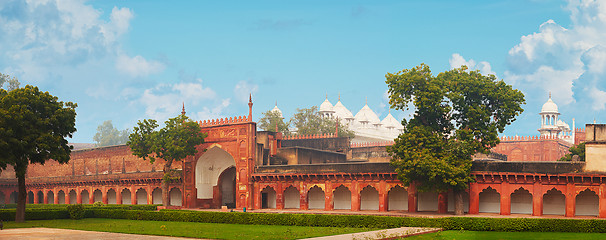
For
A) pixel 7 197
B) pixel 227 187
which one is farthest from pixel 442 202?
pixel 7 197

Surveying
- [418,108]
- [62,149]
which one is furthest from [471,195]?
[62,149]

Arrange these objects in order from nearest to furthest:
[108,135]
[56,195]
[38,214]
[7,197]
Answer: [38,214], [56,195], [7,197], [108,135]

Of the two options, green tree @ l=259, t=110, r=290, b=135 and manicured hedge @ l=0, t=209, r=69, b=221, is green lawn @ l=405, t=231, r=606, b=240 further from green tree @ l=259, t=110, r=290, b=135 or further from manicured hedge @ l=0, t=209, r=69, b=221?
green tree @ l=259, t=110, r=290, b=135

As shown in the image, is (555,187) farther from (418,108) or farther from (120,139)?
(120,139)

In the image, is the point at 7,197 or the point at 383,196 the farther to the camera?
the point at 7,197

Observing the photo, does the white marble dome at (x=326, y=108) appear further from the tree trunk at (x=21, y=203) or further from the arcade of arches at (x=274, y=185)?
the tree trunk at (x=21, y=203)

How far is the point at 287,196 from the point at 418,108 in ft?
35.7

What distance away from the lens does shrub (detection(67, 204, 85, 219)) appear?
1221 inches

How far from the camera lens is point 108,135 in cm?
11562

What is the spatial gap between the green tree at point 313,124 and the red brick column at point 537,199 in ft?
101

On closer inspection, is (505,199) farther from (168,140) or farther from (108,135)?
(108,135)

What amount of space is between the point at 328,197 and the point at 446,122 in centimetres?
795

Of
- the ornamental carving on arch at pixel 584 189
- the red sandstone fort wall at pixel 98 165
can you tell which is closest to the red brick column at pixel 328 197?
the ornamental carving on arch at pixel 584 189

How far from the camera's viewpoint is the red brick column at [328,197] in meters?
36.9
